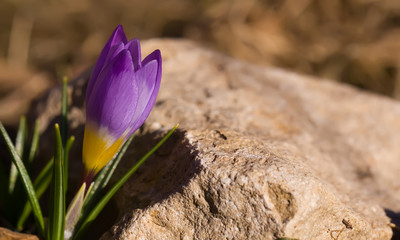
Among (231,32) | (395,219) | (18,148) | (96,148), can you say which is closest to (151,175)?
(96,148)

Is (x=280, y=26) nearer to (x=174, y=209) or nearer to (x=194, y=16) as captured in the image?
(x=194, y=16)

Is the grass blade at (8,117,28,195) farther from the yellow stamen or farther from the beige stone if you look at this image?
the yellow stamen

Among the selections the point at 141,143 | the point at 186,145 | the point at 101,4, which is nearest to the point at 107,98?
the point at 186,145

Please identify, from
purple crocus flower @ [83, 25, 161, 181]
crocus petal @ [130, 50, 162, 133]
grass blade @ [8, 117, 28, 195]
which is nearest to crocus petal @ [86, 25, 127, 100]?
purple crocus flower @ [83, 25, 161, 181]

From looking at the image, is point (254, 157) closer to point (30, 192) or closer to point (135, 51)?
point (135, 51)

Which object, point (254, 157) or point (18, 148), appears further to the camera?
point (18, 148)

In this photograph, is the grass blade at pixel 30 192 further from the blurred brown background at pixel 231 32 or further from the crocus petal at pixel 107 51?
the blurred brown background at pixel 231 32
